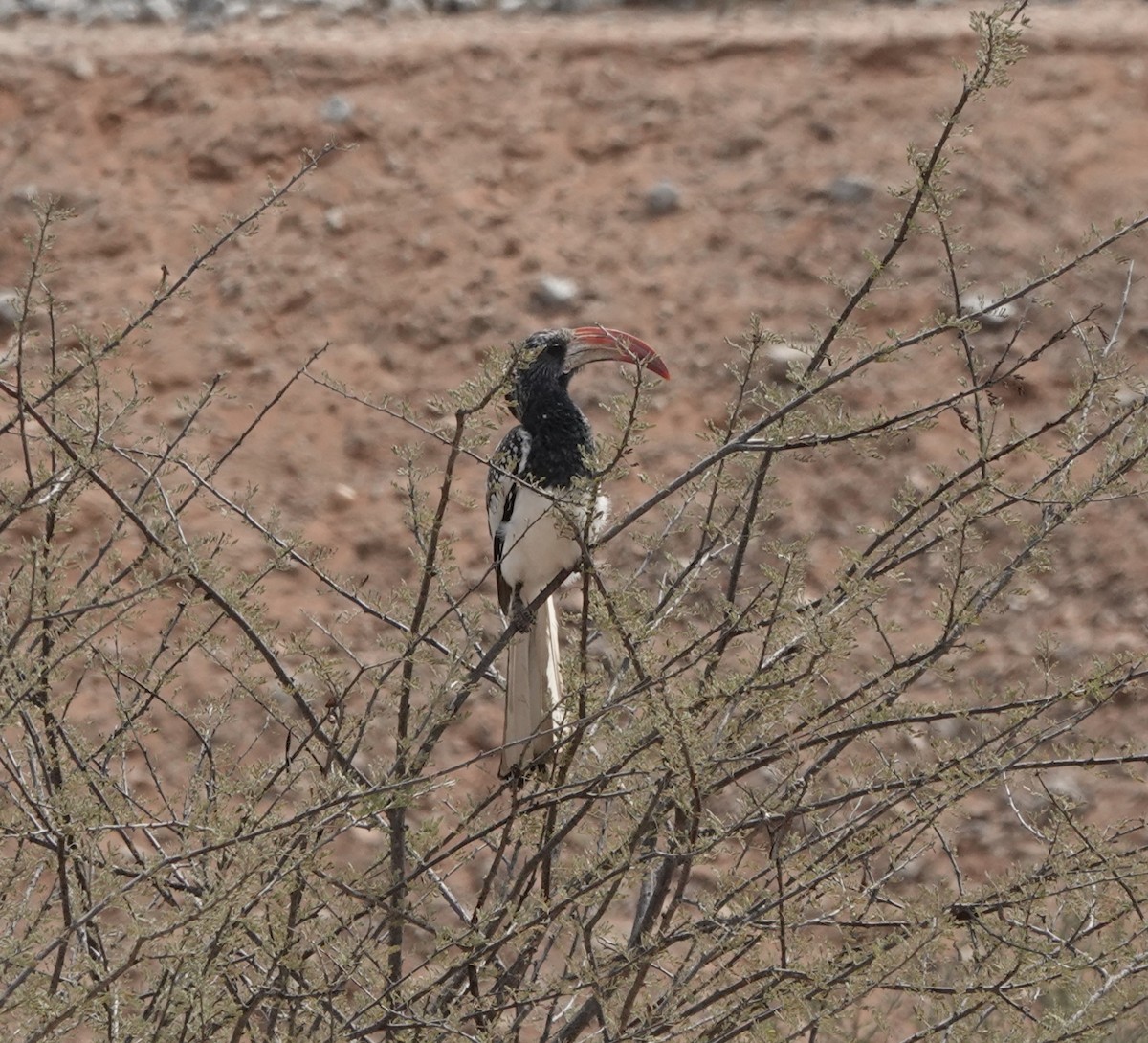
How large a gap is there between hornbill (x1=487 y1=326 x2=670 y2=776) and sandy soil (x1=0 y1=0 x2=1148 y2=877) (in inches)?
153

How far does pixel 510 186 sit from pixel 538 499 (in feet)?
20.1

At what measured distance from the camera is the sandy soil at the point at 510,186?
8.69m

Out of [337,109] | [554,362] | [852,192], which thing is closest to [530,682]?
[554,362]

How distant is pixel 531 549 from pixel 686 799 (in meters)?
1.38

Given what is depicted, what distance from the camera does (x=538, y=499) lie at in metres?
3.92

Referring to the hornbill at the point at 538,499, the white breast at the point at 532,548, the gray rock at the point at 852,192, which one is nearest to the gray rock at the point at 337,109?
the gray rock at the point at 852,192

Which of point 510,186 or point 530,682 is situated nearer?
point 530,682

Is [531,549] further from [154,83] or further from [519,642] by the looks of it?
[154,83]

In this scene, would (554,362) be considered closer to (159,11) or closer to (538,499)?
(538,499)

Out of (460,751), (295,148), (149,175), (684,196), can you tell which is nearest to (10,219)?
(149,175)

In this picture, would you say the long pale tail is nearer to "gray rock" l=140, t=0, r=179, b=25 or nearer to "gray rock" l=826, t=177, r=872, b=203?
"gray rock" l=826, t=177, r=872, b=203

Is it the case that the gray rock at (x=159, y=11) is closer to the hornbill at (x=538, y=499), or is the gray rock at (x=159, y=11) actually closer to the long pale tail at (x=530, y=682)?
the hornbill at (x=538, y=499)

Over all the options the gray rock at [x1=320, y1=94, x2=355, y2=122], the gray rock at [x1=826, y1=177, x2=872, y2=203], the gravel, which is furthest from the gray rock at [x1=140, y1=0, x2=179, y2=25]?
the gray rock at [x1=826, y1=177, x2=872, y2=203]

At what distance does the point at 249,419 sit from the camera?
8461 millimetres
